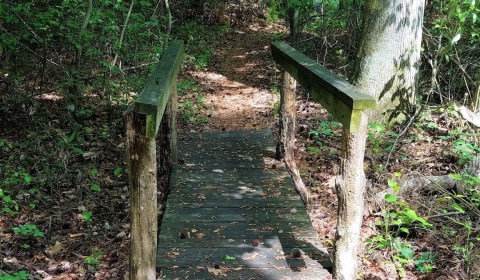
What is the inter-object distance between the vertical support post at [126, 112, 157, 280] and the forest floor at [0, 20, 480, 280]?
0.86m

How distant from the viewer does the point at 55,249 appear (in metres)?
4.49

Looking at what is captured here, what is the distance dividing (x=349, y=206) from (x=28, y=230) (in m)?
3.12

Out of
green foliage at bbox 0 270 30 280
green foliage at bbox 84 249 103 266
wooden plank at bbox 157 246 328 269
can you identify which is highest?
wooden plank at bbox 157 246 328 269

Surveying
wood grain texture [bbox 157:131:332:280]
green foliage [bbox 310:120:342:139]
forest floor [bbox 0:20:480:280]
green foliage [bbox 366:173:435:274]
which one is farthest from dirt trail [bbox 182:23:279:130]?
green foliage [bbox 366:173:435:274]

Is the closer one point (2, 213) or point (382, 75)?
point (2, 213)

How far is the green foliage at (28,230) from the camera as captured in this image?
4.40 meters

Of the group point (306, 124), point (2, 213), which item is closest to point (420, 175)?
point (306, 124)

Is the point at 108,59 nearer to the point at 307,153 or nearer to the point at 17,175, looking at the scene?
the point at 17,175

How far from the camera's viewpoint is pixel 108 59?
295 inches

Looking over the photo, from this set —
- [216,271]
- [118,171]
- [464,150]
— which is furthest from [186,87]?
[216,271]

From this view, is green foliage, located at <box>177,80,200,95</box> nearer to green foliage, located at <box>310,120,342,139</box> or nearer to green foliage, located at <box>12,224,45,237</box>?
green foliage, located at <box>310,120,342,139</box>

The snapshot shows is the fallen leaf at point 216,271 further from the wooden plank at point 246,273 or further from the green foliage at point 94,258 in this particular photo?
the green foliage at point 94,258

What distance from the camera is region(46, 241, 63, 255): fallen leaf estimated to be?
14.6 ft

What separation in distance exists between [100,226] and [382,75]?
13.8ft
